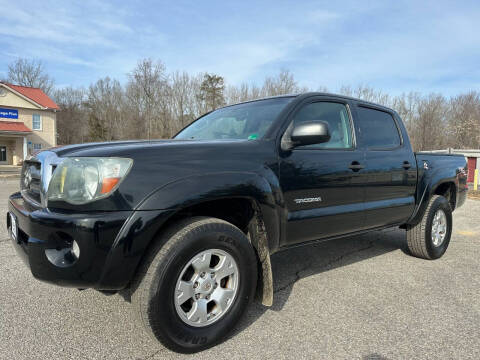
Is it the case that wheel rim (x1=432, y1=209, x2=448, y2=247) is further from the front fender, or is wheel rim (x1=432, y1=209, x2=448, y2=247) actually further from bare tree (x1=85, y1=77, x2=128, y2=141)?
bare tree (x1=85, y1=77, x2=128, y2=141)

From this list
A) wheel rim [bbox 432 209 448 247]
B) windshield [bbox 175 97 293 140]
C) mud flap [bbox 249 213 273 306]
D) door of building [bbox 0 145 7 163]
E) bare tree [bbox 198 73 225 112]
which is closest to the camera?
mud flap [bbox 249 213 273 306]

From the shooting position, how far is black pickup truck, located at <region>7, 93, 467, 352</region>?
1855mm

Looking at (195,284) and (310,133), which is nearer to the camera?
(195,284)

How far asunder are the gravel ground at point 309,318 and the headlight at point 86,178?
1005 mm

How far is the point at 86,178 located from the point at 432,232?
4018mm

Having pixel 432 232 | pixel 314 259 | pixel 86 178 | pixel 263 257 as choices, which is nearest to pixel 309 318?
pixel 263 257

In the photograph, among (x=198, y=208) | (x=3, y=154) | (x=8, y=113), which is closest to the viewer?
(x=198, y=208)

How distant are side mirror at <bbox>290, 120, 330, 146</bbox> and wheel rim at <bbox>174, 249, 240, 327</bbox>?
3.32 ft

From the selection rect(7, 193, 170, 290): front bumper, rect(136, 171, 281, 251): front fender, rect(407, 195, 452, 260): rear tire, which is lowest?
rect(407, 195, 452, 260): rear tire

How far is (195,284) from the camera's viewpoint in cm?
212

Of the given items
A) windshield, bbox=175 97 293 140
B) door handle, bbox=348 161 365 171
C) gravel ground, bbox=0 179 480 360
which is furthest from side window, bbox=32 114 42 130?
door handle, bbox=348 161 365 171

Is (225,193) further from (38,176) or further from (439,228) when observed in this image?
(439,228)

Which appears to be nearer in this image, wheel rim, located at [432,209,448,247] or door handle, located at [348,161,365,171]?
door handle, located at [348,161,365,171]

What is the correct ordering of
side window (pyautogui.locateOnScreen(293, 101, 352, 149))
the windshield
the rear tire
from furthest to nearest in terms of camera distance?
the rear tire
side window (pyautogui.locateOnScreen(293, 101, 352, 149))
the windshield
